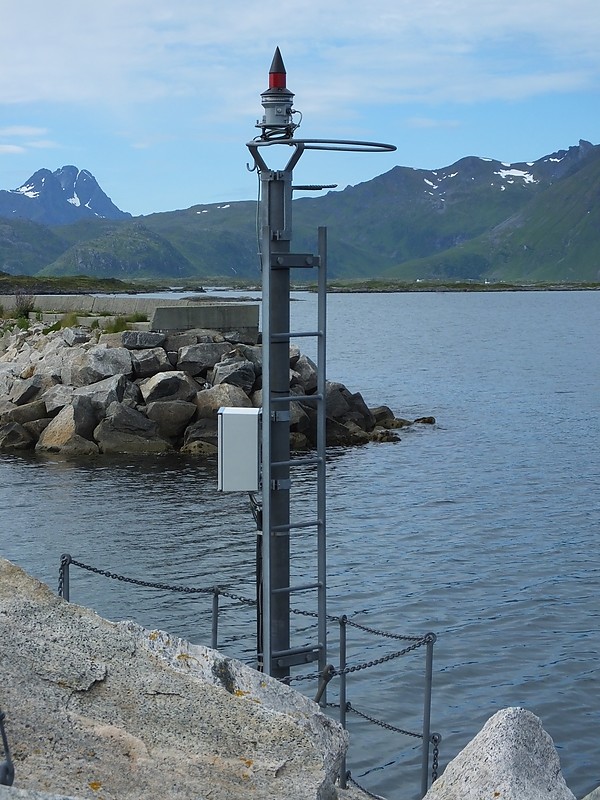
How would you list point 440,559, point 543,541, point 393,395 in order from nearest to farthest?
point 440,559 → point 543,541 → point 393,395

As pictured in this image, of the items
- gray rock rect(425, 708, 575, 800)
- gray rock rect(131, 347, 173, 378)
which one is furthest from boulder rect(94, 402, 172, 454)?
gray rock rect(425, 708, 575, 800)

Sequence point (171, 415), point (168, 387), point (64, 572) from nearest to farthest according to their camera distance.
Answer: point (64, 572)
point (171, 415)
point (168, 387)

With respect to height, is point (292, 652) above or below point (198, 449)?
above

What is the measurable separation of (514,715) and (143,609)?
1002 cm

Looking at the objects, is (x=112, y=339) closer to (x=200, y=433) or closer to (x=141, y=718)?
(x=200, y=433)

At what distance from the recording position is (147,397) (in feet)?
98.5

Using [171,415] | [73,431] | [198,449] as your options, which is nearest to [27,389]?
[73,431]

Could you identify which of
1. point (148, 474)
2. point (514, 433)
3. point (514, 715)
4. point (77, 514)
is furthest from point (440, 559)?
point (514, 433)

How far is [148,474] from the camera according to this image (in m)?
27.1

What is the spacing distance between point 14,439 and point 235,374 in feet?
20.6

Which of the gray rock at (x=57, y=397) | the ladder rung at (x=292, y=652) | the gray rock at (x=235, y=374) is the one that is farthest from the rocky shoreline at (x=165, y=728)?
the gray rock at (x=235, y=374)

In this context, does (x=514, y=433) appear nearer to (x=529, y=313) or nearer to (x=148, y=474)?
(x=148, y=474)

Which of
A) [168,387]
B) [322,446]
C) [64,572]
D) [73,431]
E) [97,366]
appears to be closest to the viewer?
[322,446]

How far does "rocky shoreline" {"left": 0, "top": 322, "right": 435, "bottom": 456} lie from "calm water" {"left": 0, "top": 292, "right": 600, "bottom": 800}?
3.99ft
